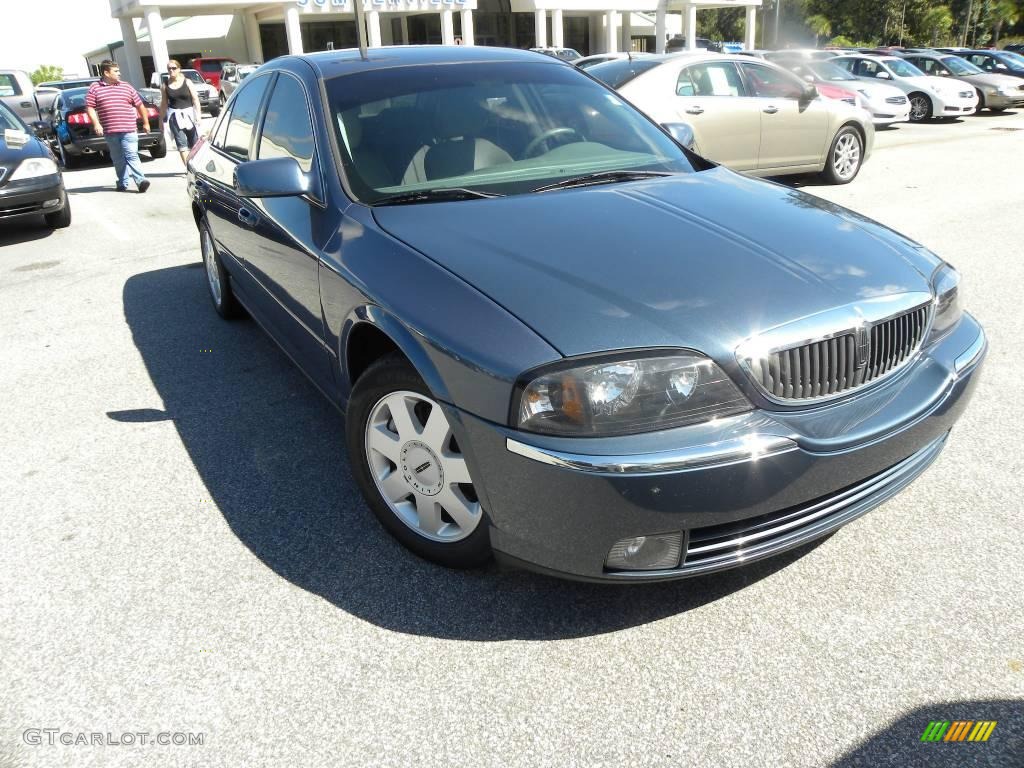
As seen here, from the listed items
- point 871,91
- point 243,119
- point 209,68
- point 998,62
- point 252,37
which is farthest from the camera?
point 252,37

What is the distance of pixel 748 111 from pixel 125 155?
26.8 feet

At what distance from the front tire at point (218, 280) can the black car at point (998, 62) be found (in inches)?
890

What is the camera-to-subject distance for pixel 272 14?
41.4 metres

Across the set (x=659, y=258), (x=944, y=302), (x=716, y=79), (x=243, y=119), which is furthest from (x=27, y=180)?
(x=944, y=302)

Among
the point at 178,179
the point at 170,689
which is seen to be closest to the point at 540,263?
the point at 170,689

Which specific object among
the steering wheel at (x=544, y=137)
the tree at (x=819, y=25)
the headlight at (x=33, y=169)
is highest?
the tree at (x=819, y=25)

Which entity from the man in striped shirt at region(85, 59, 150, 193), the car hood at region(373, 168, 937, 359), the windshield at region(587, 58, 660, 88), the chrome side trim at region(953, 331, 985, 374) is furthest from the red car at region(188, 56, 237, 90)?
the chrome side trim at region(953, 331, 985, 374)

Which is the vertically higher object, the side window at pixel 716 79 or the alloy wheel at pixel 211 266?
the side window at pixel 716 79

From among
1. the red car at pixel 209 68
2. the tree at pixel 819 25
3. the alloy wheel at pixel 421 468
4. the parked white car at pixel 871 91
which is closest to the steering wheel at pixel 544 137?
the alloy wheel at pixel 421 468

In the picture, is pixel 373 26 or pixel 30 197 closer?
pixel 30 197

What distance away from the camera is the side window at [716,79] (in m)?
9.49

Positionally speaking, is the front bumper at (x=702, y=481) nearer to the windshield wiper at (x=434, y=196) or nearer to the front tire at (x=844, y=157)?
the windshield wiper at (x=434, y=196)

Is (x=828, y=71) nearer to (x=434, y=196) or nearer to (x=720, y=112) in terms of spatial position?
(x=720, y=112)

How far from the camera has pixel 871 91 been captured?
16281 millimetres
